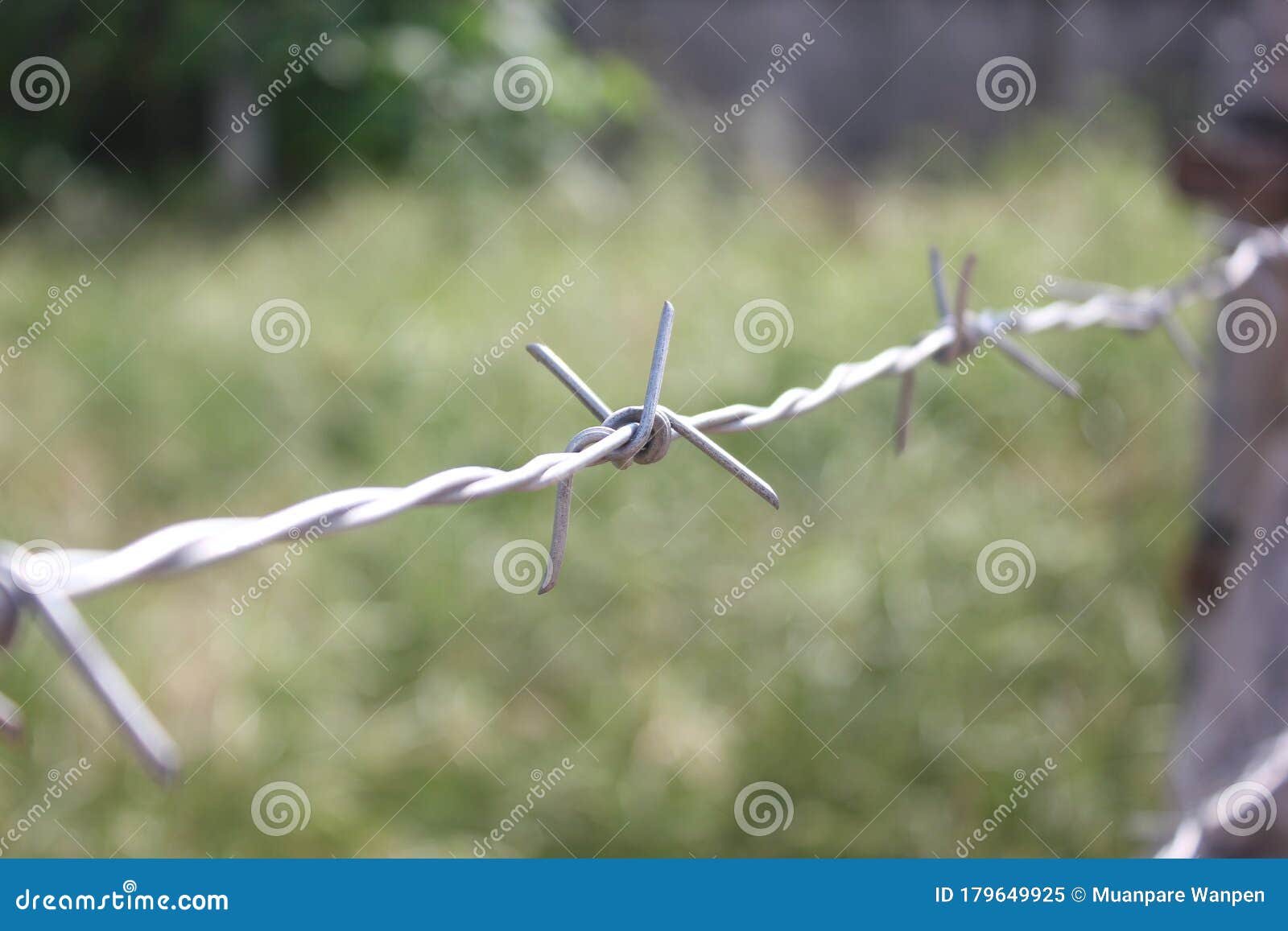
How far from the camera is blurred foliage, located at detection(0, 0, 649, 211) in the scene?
437 cm

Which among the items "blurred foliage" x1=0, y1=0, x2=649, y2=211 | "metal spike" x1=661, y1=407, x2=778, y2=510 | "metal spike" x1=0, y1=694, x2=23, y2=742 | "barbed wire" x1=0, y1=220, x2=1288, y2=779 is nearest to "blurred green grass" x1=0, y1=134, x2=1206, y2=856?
"blurred foliage" x1=0, y1=0, x2=649, y2=211

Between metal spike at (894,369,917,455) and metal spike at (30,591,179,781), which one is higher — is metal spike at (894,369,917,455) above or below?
above

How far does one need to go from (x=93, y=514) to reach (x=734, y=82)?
425 cm

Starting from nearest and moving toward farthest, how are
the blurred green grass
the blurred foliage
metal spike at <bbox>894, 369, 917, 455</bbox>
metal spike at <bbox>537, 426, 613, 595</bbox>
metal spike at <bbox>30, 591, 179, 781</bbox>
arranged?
metal spike at <bbox>30, 591, 179, 781</bbox>, metal spike at <bbox>537, 426, 613, 595</bbox>, metal spike at <bbox>894, 369, 917, 455</bbox>, the blurred green grass, the blurred foliage

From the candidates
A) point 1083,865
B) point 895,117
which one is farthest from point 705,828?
point 895,117

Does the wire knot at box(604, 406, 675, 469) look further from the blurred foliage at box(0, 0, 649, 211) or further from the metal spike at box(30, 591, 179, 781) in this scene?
the blurred foliage at box(0, 0, 649, 211)

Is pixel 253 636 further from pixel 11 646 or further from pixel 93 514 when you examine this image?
pixel 11 646

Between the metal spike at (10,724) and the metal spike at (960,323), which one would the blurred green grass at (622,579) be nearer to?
the metal spike at (960,323)

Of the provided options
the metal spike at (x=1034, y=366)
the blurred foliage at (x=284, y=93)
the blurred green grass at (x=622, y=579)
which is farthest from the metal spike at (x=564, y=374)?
the blurred foliage at (x=284, y=93)

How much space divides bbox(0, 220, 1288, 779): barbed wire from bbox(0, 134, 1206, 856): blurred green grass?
1.19 meters

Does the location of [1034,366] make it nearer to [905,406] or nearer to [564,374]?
[905,406]

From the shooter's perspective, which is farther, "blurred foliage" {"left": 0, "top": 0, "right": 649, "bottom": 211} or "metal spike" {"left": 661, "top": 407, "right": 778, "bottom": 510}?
"blurred foliage" {"left": 0, "top": 0, "right": 649, "bottom": 211}

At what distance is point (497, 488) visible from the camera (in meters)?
0.60

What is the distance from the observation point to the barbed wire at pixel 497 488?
39 centimetres
